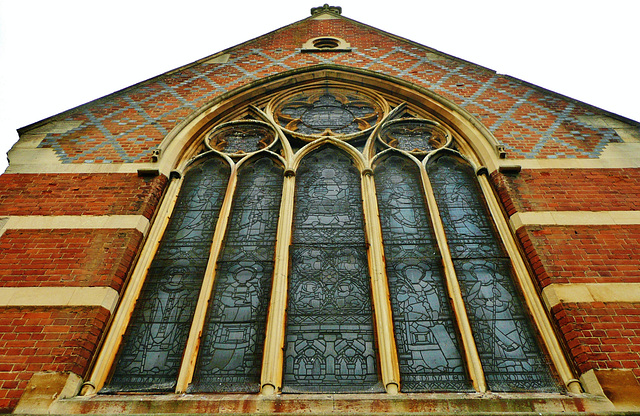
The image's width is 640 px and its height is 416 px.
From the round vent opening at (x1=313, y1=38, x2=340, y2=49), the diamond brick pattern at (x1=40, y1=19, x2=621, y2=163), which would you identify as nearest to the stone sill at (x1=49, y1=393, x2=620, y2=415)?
the diamond brick pattern at (x1=40, y1=19, x2=621, y2=163)

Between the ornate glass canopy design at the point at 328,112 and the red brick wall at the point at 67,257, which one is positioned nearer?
the red brick wall at the point at 67,257

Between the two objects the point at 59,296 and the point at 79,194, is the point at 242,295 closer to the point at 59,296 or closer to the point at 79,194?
the point at 59,296

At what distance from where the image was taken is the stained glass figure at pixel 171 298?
3779mm

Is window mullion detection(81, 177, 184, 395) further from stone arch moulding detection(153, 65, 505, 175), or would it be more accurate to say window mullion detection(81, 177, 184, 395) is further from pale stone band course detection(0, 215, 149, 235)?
stone arch moulding detection(153, 65, 505, 175)

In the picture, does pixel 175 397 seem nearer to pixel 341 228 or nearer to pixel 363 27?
pixel 341 228

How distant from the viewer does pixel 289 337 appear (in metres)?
4.00

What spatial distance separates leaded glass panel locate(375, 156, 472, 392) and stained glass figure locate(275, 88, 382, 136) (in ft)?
4.00

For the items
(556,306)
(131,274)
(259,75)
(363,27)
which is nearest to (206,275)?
(131,274)

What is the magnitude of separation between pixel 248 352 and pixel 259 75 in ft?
15.7

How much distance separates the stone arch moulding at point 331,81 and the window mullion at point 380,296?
59.4 inches

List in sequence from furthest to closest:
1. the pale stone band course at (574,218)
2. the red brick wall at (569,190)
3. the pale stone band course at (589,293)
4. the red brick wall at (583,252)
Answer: the red brick wall at (569,190) → the pale stone band course at (574,218) → the red brick wall at (583,252) → the pale stone band course at (589,293)

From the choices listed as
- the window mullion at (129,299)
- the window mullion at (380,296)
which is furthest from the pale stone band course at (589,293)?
the window mullion at (129,299)

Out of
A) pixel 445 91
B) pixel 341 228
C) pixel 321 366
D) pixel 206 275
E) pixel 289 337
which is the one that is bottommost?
pixel 321 366

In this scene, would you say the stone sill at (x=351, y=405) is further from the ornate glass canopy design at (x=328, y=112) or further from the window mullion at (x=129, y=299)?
the ornate glass canopy design at (x=328, y=112)
